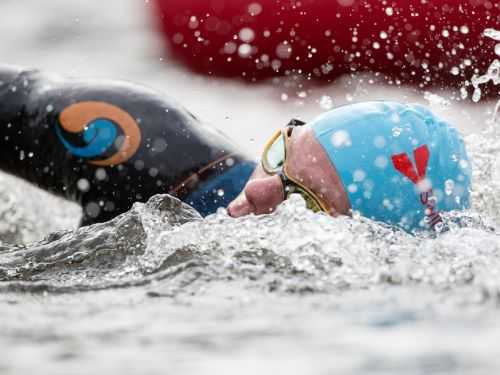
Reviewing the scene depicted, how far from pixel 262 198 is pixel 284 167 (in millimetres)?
121

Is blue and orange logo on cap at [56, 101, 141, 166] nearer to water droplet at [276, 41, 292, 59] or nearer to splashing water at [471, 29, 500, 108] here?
splashing water at [471, 29, 500, 108]

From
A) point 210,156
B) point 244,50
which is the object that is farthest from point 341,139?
point 244,50

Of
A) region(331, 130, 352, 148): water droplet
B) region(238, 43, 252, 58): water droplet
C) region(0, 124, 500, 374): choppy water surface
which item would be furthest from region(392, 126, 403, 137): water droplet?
region(238, 43, 252, 58): water droplet

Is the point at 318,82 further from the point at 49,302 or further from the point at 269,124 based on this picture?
the point at 49,302

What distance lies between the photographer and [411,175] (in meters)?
2.47

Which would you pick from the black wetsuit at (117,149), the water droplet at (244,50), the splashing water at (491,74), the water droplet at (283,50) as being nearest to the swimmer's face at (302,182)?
the black wetsuit at (117,149)

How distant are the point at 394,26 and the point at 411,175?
536 centimetres

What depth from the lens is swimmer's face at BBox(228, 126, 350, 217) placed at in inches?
98.4

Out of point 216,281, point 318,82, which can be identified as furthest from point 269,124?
point 216,281

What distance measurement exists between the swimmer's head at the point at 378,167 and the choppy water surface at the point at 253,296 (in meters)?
0.10

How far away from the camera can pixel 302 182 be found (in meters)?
2.54

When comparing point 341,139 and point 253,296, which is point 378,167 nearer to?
point 341,139

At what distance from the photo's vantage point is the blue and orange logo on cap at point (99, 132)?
3.04m

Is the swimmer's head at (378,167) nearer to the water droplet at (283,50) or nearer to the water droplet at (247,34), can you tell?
the water droplet at (283,50)
